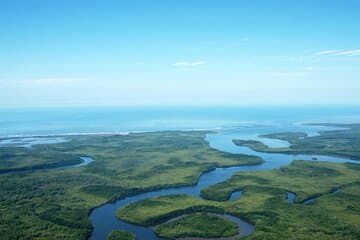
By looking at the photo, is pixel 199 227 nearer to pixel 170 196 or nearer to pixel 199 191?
pixel 170 196

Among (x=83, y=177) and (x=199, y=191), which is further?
(x=83, y=177)

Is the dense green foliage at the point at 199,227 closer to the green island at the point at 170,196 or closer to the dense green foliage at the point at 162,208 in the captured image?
the green island at the point at 170,196

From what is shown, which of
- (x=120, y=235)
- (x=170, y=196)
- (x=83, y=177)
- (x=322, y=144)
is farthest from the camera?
(x=322, y=144)

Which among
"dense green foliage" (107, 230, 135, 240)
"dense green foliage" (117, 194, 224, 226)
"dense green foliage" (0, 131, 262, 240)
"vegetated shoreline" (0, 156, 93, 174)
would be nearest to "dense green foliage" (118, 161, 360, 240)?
"dense green foliage" (117, 194, 224, 226)

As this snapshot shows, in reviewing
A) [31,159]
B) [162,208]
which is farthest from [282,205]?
[31,159]

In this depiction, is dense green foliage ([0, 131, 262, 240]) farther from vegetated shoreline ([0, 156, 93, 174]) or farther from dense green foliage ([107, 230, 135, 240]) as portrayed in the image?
dense green foliage ([107, 230, 135, 240])
